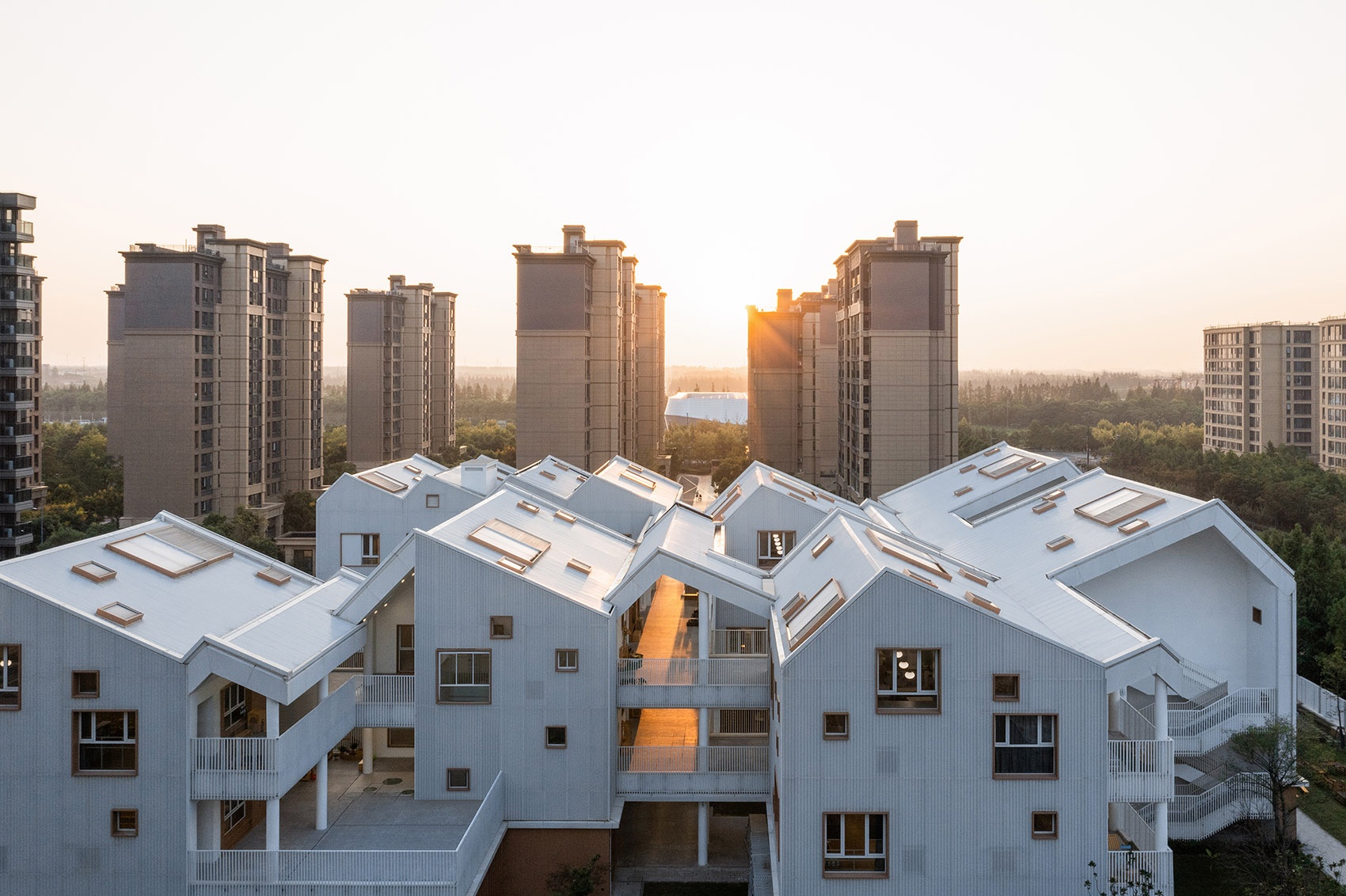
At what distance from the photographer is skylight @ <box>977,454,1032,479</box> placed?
35.8m

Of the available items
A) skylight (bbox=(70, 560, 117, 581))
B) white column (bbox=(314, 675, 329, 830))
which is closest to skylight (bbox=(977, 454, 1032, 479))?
white column (bbox=(314, 675, 329, 830))

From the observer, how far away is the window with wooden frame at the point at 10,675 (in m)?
17.6

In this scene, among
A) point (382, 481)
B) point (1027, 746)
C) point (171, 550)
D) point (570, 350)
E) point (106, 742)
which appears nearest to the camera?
point (1027, 746)

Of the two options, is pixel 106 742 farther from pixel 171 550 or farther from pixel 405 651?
pixel 405 651

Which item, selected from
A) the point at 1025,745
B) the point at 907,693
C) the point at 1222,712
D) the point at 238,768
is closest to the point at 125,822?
the point at 238,768

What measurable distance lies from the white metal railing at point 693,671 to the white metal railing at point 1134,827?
7.56 metres

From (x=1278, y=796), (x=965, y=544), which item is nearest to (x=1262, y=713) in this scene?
(x=1278, y=796)

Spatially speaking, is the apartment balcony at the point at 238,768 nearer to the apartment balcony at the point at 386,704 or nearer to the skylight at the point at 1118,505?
the apartment balcony at the point at 386,704

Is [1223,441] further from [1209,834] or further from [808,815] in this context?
[808,815]

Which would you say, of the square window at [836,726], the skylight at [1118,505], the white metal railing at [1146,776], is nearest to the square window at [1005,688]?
the white metal railing at [1146,776]

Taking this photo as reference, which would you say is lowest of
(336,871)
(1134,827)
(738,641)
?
(336,871)

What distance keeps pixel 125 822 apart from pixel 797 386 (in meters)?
67.9

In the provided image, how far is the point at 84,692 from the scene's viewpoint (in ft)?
57.9

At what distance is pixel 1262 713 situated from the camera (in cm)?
2173
